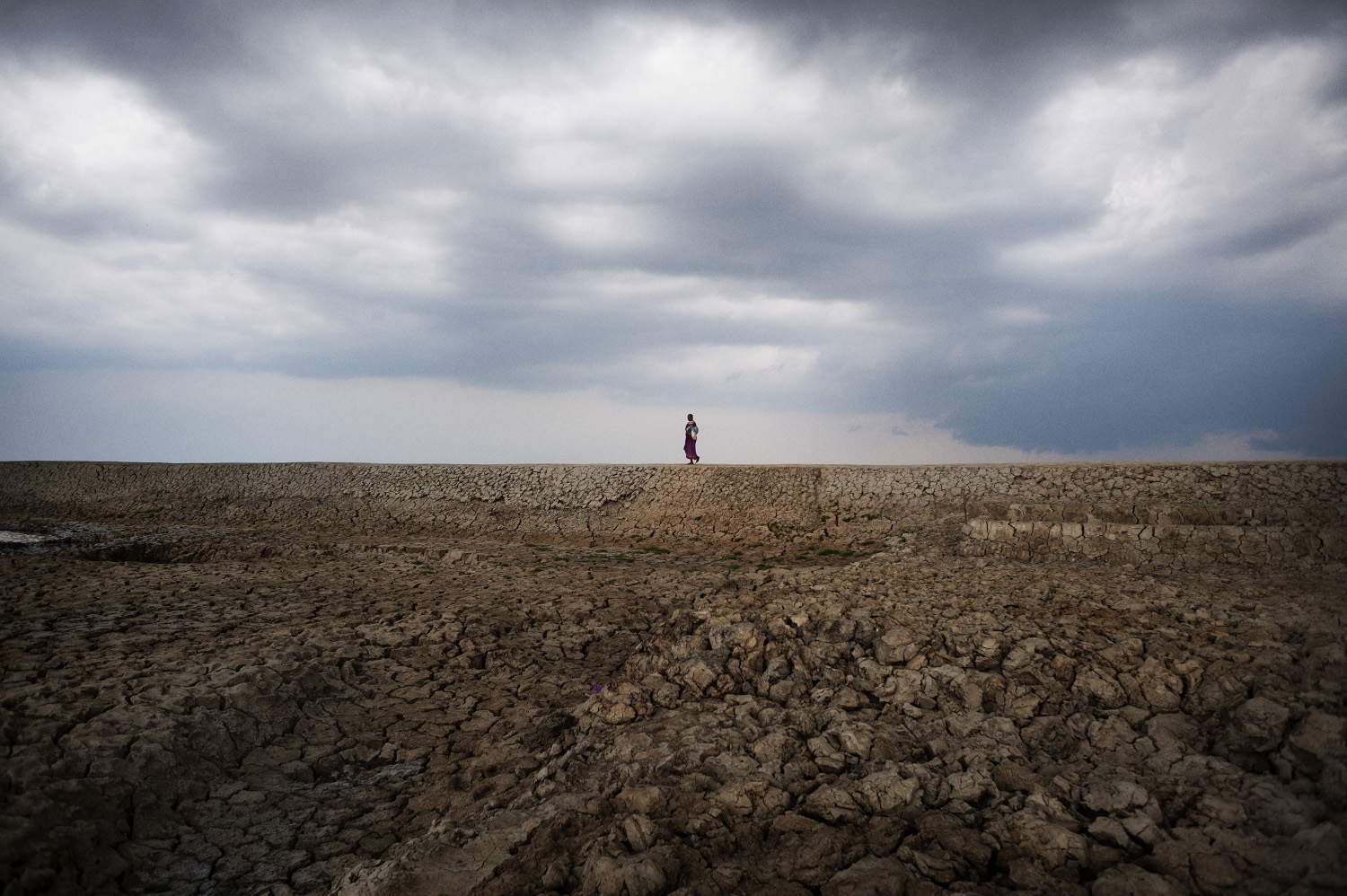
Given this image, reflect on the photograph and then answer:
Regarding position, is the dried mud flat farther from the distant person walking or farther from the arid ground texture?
the distant person walking

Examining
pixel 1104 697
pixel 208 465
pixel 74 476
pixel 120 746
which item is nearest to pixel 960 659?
pixel 1104 697

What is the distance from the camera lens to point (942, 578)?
24.1ft

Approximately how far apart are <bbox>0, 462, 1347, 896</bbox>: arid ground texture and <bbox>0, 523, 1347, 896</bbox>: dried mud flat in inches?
0.8

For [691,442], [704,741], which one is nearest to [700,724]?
[704,741]

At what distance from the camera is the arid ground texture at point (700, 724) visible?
3.24 metres

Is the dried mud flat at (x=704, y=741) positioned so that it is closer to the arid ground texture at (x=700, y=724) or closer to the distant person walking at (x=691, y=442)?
the arid ground texture at (x=700, y=724)

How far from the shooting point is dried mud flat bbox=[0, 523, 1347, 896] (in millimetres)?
3209

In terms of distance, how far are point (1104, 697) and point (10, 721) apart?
695cm

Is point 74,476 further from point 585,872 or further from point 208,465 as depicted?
point 585,872

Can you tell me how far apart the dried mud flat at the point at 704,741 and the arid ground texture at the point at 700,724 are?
0.02 m

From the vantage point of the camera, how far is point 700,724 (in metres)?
4.71

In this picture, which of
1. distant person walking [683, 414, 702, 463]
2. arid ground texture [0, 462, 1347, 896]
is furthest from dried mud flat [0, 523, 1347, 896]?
distant person walking [683, 414, 702, 463]

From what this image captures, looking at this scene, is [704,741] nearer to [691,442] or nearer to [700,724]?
[700,724]

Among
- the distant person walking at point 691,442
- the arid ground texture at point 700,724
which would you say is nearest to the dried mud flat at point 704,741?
the arid ground texture at point 700,724
